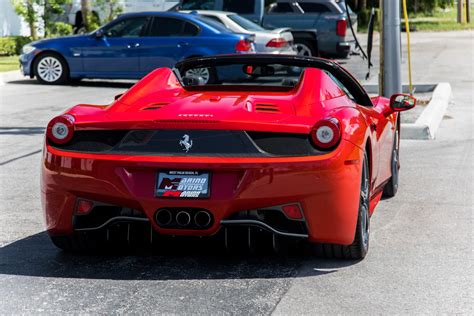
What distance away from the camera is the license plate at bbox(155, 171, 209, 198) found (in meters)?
6.01

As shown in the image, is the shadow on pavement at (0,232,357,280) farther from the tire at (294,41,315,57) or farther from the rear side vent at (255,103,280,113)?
the tire at (294,41,315,57)

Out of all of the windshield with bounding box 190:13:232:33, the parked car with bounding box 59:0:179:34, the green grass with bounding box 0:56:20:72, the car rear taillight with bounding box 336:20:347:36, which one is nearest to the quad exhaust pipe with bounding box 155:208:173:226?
the windshield with bounding box 190:13:232:33

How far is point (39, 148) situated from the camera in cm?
1192

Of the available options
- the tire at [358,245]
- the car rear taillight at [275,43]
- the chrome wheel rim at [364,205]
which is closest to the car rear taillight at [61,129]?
the tire at [358,245]

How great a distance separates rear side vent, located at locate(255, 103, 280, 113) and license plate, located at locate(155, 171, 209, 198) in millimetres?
526

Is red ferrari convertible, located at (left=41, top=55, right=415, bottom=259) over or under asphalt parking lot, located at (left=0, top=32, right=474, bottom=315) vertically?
over

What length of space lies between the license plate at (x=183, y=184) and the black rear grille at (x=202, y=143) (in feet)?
0.39

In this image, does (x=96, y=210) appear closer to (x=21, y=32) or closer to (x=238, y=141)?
(x=238, y=141)

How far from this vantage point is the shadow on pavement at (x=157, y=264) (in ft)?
20.2

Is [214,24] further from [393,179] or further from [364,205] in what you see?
[364,205]

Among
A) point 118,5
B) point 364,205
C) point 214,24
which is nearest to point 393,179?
point 364,205

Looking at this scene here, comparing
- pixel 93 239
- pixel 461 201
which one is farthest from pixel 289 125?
pixel 461 201

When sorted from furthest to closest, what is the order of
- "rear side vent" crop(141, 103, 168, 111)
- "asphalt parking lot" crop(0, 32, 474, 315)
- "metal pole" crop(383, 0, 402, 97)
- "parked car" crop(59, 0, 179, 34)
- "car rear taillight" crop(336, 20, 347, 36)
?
"parked car" crop(59, 0, 179, 34)
"car rear taillight" crop(336, 20, 347, 36)
"metal pole" crop(383, 0, 402, 97)
"rear side vent" crop(141, 103, 168, 111)
"asphalt parking lot" crop(0, 32, 474, 315)

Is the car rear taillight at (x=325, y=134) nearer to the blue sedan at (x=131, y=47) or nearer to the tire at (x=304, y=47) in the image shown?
the blue sedan at (x=131, y=47)
